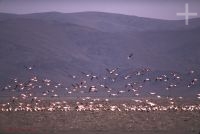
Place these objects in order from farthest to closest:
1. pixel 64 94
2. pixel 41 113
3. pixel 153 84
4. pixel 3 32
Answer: pixel 3 32, pixel 153 84, pixel 64 94, pixel 41 113

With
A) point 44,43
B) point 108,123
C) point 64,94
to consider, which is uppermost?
point 44,43

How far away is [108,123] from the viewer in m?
39.0

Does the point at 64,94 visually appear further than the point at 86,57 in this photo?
No

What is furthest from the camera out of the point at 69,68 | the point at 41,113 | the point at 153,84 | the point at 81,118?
the point at 69,68

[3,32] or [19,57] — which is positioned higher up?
[3,32]

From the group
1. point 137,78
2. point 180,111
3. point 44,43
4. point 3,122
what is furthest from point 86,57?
point 3,122

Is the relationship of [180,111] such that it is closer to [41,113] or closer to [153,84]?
[41,113]

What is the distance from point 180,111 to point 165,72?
62.1 metres

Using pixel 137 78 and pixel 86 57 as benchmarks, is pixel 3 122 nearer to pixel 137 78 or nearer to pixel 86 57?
pixel 137 78

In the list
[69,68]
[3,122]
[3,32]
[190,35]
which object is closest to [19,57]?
[69,68]

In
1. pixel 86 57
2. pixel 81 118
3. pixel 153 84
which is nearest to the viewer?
pixel 81 118

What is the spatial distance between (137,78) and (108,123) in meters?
70.0

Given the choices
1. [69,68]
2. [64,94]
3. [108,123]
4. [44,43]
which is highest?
[44,43]

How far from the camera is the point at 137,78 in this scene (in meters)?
109
